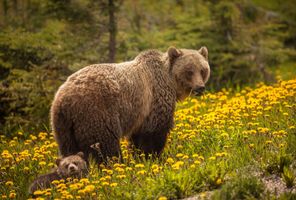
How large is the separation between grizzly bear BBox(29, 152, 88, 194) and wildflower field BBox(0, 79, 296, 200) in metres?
0.12

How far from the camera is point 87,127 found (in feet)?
24.1

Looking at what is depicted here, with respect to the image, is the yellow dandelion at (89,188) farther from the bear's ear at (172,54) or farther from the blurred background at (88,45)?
the blurred background at (88,45)

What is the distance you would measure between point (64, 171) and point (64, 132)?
1.88 ft

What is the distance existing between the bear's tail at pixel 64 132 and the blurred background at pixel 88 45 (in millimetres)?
3259

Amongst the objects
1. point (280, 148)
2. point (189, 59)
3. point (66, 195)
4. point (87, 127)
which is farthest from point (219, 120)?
point (66, 195)

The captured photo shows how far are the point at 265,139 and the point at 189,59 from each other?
1.99 m

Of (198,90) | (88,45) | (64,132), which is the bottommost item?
(64,132)

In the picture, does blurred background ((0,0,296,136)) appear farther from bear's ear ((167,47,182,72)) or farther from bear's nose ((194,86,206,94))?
bear's nose ((194,86,206,94))

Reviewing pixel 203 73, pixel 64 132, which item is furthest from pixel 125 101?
pixel 203 73

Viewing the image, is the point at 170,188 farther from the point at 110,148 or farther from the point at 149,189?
the point at 110,148

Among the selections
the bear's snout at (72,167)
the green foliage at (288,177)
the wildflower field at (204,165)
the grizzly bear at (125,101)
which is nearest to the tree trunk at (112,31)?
the wildflower field at (204,165)

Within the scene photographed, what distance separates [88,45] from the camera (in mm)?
12617

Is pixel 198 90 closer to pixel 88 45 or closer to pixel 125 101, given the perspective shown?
pixel 125 101

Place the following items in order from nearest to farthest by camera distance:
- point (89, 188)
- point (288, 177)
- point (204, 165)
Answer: point (89, 188) → point (288, 177) → point (204, 165)
